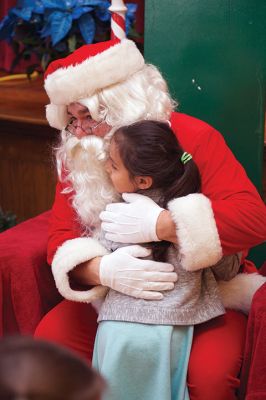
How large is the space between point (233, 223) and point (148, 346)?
33 centimetres

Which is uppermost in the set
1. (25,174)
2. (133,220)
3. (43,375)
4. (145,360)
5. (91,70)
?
(43,375)

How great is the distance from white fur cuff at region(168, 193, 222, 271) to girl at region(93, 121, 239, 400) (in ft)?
0.17

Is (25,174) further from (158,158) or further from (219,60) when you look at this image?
(158,158)

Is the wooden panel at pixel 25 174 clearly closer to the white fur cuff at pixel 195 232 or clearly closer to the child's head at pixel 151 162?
the child's head at pixel 151 162

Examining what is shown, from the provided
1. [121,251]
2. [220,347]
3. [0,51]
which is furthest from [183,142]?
[0,51]

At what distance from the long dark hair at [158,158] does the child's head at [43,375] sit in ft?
3.19

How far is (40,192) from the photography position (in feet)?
9.05

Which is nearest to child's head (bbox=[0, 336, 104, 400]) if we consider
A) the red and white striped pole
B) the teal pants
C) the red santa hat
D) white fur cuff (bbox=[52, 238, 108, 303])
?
the teal pants

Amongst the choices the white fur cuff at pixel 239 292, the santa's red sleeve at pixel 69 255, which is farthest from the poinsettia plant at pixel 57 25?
the white fur cuff at pixel 239 292

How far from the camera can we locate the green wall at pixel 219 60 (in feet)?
6.02

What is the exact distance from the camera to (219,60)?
1873mm

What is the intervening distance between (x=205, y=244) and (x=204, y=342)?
0.22m

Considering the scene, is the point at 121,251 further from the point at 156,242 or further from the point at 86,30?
the point at 86,30

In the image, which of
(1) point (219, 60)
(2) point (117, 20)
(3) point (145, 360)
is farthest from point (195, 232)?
(2) point (117, 20)
